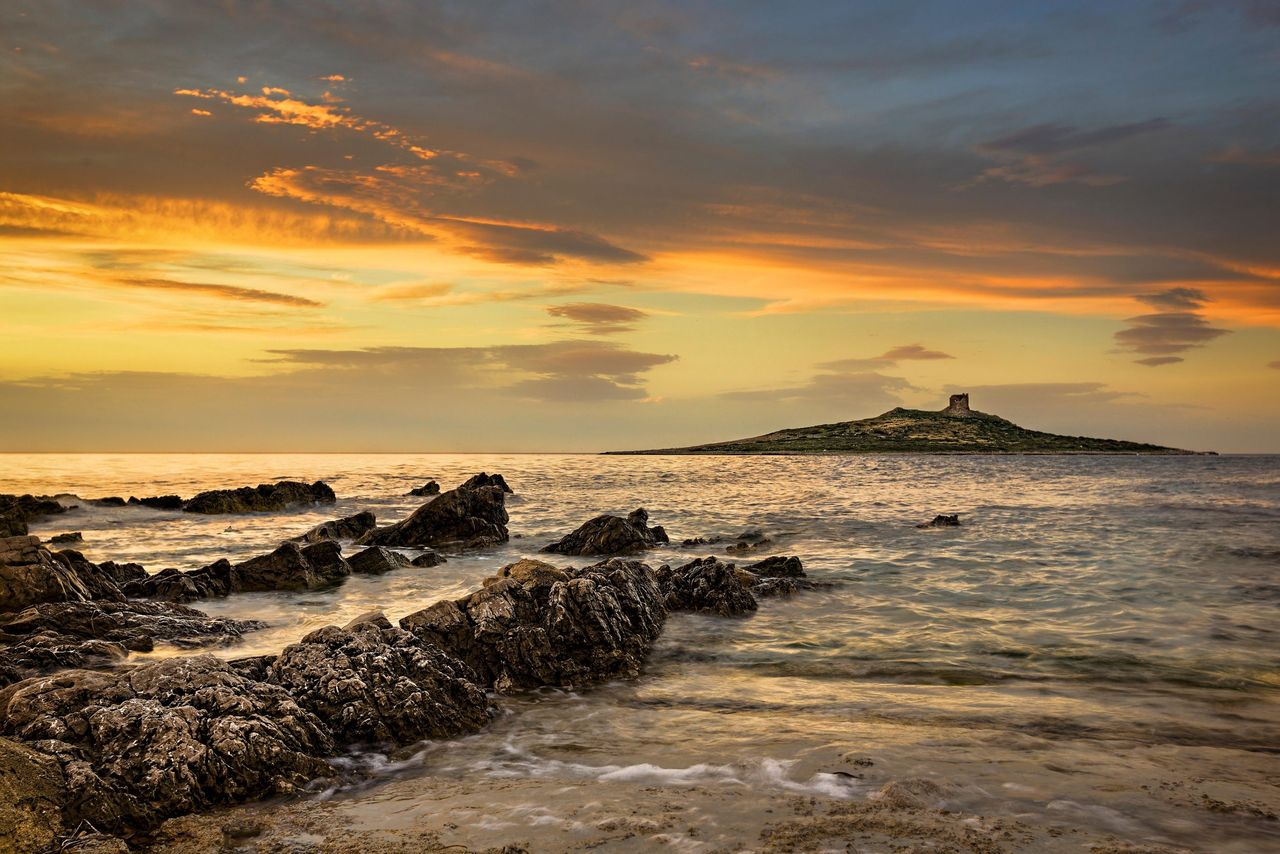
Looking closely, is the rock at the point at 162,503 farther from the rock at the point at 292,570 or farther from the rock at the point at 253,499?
the rock at the point at 292,570

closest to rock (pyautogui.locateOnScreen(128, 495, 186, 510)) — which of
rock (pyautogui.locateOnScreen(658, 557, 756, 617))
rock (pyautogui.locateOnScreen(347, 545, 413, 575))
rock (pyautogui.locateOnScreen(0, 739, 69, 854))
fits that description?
rock (pyautogui.locateOnScreen(347, 545, 413, 575))

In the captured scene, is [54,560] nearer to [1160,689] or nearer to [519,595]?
[519,595]

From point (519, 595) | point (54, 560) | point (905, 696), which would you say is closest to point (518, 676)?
point (519, 595)

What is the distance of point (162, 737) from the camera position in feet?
26.2

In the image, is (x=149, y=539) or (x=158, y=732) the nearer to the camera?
(x=158, y=732)

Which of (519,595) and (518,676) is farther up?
(519,595)

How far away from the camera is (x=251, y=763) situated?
26.6 feet

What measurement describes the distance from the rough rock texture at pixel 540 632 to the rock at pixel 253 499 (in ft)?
126

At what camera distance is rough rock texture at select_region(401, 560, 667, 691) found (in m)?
12.5

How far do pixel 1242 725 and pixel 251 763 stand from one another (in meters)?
12.4

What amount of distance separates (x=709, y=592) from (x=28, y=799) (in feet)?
44.4

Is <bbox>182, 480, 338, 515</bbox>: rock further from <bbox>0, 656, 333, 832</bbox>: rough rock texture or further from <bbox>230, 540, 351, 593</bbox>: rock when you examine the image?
<bbox>0, 656, 333, 832</bbox>: rough rock texture

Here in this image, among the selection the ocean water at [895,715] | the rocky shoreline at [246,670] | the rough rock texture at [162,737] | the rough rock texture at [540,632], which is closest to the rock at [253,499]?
the ocean water at [895,715]

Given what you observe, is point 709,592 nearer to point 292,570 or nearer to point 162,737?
point 292,570
